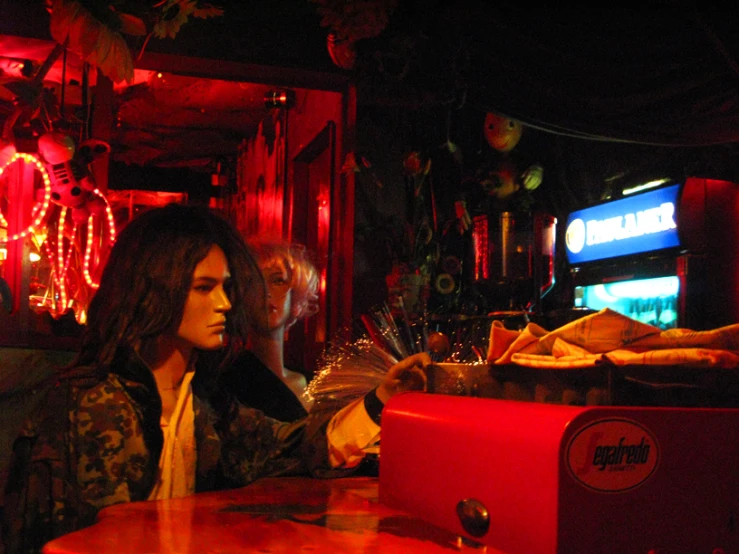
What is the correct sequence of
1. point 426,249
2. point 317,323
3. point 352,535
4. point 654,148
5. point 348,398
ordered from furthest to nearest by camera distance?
point 654,148 → point 317,323 → point 426,249 → point 348,398 → point 352,535

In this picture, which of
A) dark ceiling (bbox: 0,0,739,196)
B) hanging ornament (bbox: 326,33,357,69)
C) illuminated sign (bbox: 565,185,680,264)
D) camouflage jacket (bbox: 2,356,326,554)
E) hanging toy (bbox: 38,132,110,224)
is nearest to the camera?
camouflage jacket (bbox: 2,356,326,554)

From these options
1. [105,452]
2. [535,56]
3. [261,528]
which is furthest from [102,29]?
[261,528]

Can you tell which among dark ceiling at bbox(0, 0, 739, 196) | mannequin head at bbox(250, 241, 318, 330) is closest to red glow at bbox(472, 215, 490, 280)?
dark ceiling at bbox(0, 0, 739, 196)

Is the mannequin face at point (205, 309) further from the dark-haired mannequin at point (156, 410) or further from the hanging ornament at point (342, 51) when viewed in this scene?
the hanging ornament at point (342, 51)

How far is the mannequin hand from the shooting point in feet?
4.33

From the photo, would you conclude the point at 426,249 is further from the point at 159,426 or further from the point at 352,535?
the point at 352,535

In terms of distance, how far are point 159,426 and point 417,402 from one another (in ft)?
2.08

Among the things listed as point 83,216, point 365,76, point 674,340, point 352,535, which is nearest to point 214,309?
point 352,535

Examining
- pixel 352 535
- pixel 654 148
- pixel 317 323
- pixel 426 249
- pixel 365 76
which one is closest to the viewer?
pixel 352 535

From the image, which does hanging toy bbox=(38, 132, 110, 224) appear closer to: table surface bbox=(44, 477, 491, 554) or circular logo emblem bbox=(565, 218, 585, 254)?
circular logo emblem bbox=(565, 218, 585, 254)

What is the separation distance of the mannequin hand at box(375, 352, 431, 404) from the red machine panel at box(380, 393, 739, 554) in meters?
0.48

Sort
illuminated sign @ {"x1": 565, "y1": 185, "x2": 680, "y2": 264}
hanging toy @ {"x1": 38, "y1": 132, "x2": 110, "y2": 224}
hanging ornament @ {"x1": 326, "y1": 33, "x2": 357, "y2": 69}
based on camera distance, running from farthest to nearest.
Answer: illuminated sign @ {"x1": 565, "y1": 185, "x2": 680, "y2": 264}, hanging toy @ {"x1": 38, "y1": 132, "x2": 110, "y2": 224}, hanging ornament @ {"x1": 326, "y1": 33, "x2": 357, "y2": 69}

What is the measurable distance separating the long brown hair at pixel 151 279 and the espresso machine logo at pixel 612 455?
97cm

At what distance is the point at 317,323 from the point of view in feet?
13.3
